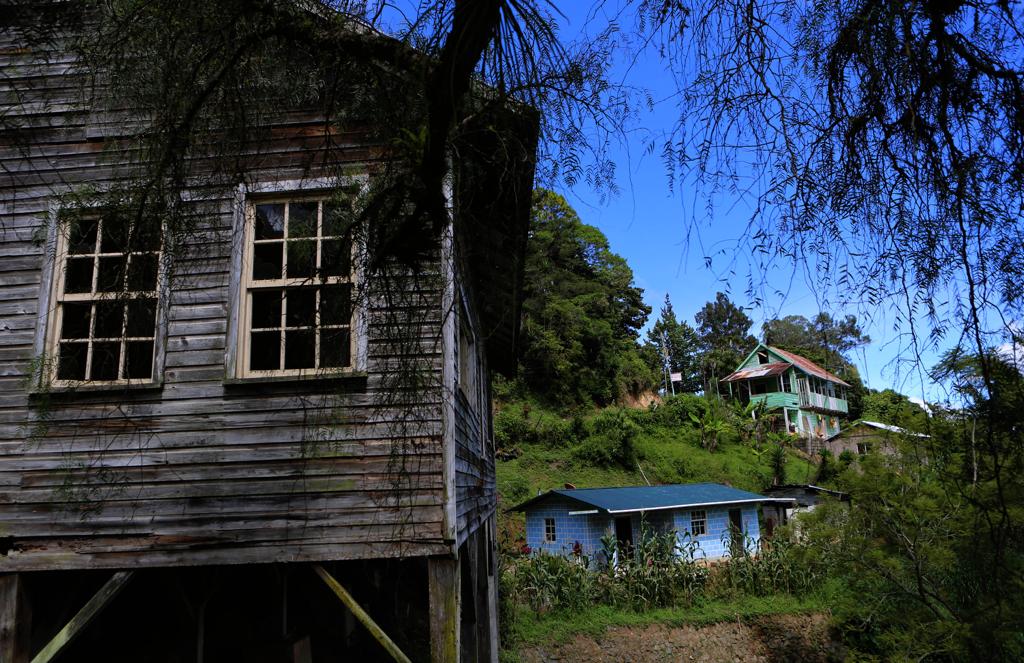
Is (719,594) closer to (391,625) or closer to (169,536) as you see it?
(391,625)

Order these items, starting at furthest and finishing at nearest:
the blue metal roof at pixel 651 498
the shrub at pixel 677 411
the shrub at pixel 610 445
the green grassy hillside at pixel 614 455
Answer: the shrub at pixel 677 411, the shrub at pixel 610 445, the green grassy hillside at pixel 614 455, the blue metal roof at pixel 651 498

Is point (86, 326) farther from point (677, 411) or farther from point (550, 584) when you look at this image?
point (677, 411)

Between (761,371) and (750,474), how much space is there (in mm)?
12746

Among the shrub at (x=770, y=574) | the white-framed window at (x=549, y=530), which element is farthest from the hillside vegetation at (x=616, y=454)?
the shrub at (x=770, y=574)

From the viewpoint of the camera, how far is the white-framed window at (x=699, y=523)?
70.2 ft

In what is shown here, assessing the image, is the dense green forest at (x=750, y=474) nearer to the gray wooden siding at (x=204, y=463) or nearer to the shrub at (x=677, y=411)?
the shrub at (x=677, y=411)

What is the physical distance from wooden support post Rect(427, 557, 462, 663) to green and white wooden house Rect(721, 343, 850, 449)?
1439 inches

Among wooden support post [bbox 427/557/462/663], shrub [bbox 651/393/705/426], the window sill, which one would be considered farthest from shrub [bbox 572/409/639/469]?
the window sill

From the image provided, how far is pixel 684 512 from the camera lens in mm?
21438

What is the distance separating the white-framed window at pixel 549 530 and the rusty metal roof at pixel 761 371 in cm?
2239

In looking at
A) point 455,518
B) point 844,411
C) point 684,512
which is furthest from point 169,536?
point 844,411

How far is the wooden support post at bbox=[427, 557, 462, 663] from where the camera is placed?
14.5 feet

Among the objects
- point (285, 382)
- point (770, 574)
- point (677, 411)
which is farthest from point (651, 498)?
point (285, 382)

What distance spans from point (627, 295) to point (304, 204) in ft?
113
